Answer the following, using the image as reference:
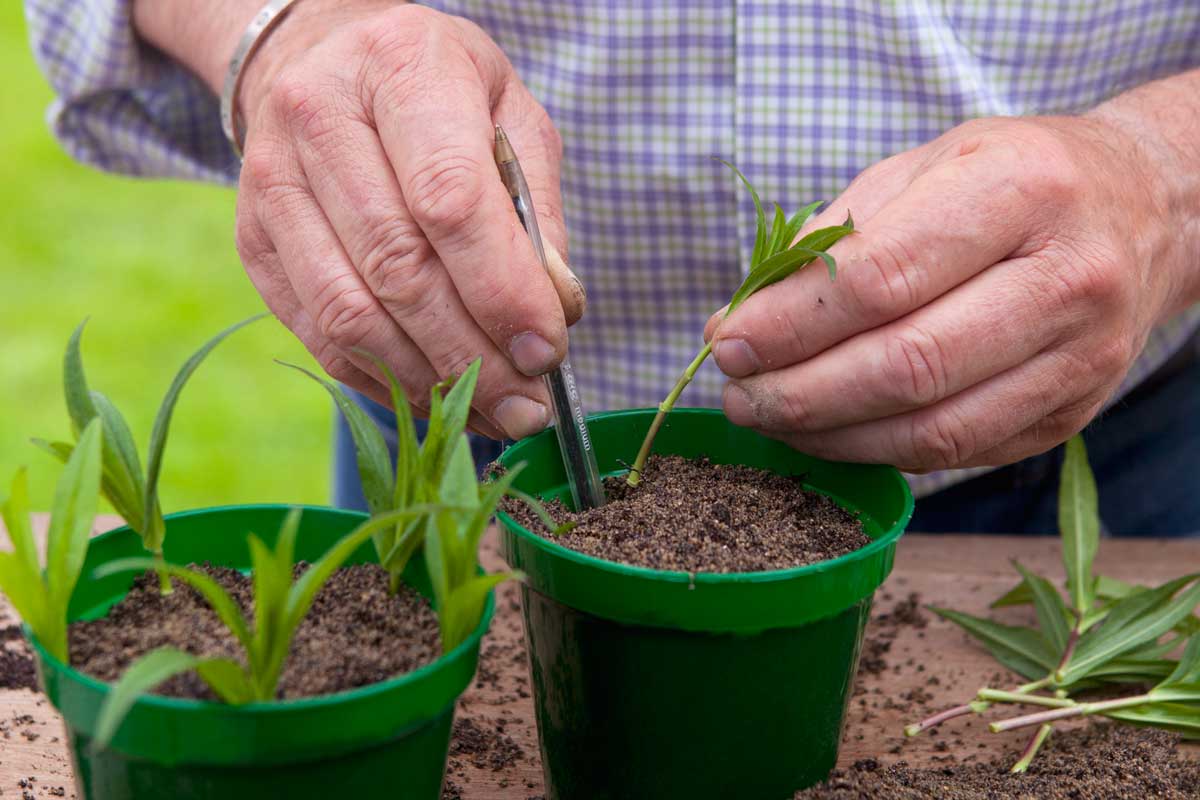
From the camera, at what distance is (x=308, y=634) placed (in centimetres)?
85

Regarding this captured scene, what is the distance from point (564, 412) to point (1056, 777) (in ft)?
1.92

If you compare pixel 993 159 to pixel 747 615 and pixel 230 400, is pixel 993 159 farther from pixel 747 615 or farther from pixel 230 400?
pixel 230 400

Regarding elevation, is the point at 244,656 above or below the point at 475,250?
below

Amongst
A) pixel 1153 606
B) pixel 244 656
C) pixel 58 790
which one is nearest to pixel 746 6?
pixel 1153 606

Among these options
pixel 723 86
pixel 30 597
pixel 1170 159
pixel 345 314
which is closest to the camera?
pixel 30 597

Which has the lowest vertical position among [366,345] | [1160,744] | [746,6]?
[1160,744]

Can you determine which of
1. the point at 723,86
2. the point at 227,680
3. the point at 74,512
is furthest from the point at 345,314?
the point at 723,86

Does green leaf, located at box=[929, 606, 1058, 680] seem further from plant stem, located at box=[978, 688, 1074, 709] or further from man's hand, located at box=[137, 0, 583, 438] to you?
man's hand, located at box=[137, 0, 583, 438]

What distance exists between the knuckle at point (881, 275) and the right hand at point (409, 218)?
27 cm

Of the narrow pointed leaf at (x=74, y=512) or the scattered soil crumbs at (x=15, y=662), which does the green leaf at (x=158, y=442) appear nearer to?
the narrow pointed leaf at (x=74, y=512)

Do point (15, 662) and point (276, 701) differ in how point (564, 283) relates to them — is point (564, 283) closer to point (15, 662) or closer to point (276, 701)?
point (276, 701)

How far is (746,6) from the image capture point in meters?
1.58

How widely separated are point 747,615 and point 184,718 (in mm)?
435

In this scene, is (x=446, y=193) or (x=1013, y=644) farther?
(x=1013, y=644)
